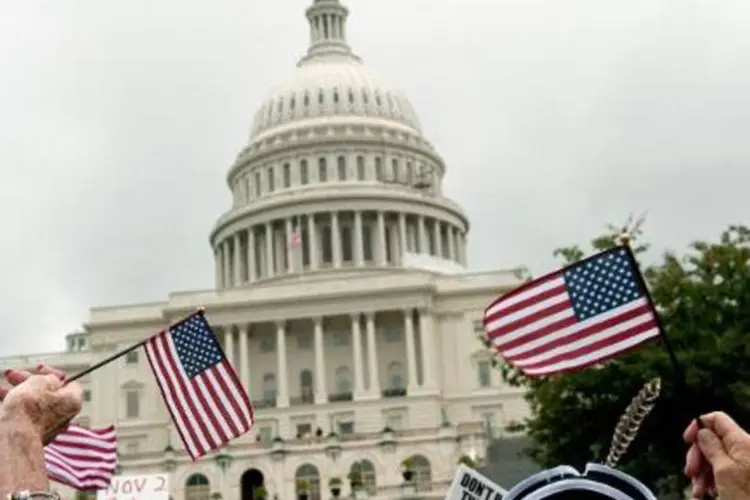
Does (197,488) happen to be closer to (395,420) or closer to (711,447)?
(395,420)

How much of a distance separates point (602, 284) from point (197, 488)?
6386 cm

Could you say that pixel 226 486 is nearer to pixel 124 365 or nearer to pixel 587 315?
pixel 124 365

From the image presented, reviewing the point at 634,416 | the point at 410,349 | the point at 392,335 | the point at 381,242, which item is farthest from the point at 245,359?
the point at 634,416

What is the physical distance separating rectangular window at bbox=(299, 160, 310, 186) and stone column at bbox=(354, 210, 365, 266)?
710cm

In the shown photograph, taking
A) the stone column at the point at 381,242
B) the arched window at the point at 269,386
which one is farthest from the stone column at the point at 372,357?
the stone column at the point at 381,242

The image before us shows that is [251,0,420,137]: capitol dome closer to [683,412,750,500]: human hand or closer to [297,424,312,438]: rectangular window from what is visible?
[297,424,312,438]: rectangular window

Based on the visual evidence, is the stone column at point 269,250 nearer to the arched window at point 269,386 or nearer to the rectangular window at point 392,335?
the arched window at point 269,386

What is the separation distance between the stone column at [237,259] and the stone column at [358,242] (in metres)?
11.3

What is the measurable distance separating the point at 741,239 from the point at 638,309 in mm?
27995

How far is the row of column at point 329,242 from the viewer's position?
113 m

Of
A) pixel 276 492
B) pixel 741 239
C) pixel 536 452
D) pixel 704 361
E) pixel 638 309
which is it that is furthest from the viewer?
pixel 276 492

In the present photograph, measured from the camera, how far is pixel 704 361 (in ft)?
114

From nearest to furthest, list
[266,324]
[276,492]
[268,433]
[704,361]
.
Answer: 1. [704,361]
2. [276,492]
3. [268,433]
4. [266,324]

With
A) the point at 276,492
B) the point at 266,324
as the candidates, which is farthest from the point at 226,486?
the point at 266,324
